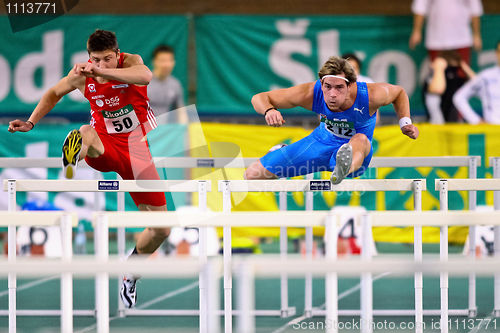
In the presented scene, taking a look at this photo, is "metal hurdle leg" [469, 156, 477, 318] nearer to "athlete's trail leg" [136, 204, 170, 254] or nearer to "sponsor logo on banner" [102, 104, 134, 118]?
"athlete's trail leg" [136, 204, 170, 254]

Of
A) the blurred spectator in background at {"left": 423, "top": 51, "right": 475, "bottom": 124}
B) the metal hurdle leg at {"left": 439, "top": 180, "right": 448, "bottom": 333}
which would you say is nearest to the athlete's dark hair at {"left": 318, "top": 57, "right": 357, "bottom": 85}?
the metal hurdle leg at {"left": 439, "top": 180, "right": 448, "bottom": 333}

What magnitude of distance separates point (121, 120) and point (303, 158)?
1.64m

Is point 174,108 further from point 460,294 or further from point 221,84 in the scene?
point 460,294

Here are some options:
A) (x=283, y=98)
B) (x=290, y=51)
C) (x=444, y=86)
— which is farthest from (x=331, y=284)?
(x=290, y=51)

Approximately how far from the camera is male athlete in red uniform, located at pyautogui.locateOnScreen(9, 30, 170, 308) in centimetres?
621

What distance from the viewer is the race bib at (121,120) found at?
6688 mm

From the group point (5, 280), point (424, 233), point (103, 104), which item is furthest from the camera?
point (424, 233)

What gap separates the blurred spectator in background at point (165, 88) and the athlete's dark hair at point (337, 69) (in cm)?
553

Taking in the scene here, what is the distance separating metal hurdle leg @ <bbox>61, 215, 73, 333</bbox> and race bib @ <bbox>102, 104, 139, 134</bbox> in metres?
2.91

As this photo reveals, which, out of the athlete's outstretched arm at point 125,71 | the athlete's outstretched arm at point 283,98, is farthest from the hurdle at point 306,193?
the athlete's outstretched arm at point 125,71

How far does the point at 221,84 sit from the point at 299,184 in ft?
22.4

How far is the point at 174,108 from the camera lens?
11750 millimetres

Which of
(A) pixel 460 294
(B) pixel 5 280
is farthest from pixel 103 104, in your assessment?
(A) pixel 460 294

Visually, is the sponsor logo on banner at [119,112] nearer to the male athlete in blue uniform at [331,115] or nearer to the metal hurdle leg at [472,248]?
the male athlete in blue uniform at [331,115]
